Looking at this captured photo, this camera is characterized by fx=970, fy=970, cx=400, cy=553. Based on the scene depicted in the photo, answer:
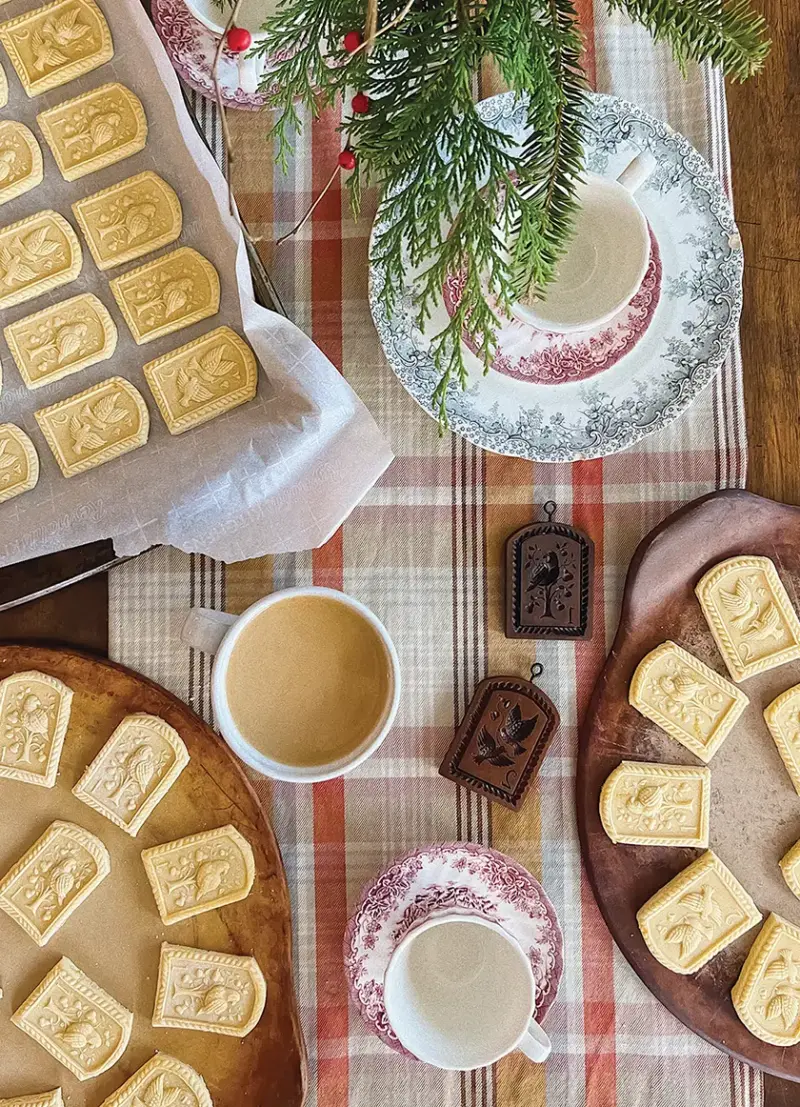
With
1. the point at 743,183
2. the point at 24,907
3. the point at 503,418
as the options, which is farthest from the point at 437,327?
the point at 24,907

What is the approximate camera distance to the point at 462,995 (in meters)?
0.93

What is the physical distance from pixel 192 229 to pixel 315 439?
0.28m

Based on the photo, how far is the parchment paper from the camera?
90 centimetres

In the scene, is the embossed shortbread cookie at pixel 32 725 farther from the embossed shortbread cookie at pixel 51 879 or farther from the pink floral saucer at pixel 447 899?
the pink floral saucer at pixel 447 899

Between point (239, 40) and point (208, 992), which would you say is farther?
point (208, 992)

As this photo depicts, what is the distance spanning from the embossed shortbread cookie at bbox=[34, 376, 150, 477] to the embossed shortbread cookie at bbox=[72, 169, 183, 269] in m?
0.14

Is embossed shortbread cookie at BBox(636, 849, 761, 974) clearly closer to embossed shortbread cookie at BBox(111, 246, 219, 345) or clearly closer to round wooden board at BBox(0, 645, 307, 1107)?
round wooden board at BBox(0, 645, 307, 1107)

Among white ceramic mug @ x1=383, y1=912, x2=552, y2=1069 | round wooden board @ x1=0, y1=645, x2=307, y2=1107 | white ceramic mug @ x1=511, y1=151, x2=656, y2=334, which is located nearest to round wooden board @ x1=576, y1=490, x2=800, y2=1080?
white ceramic mug @ x1=383, y1=912, x2=552, y2=1069

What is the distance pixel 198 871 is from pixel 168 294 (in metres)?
0.59

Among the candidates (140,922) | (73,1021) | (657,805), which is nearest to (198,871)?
(140,922)

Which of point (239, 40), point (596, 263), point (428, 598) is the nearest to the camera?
point (239, 40)

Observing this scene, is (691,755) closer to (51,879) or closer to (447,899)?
(447,899)

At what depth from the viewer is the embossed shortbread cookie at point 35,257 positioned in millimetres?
996

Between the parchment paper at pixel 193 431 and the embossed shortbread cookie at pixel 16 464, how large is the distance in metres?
0.01
